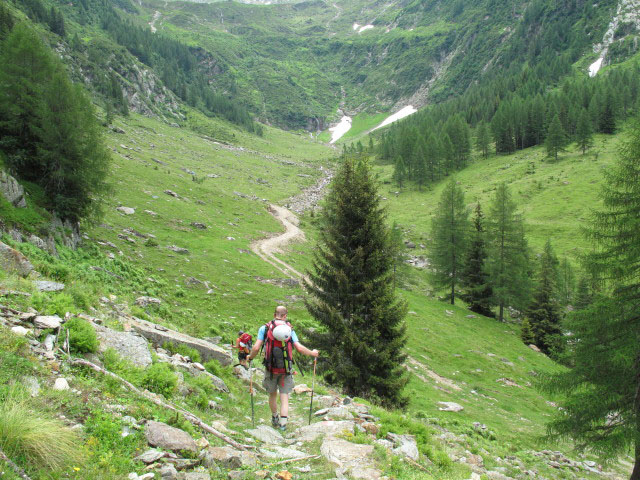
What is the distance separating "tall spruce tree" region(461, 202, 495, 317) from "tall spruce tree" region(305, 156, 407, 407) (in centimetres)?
3006

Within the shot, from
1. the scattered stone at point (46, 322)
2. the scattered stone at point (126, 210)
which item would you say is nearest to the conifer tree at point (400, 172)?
the scattered stone at point (126, 210)

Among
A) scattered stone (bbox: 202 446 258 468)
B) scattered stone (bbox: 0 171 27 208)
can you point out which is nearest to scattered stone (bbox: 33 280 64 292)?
scattered stone (bbox: 202 446 258 468)

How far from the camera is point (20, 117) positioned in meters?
18.9

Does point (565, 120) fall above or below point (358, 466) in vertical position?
above

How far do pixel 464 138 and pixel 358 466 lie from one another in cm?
10859

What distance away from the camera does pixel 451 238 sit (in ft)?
141

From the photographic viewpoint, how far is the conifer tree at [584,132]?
7919 cm

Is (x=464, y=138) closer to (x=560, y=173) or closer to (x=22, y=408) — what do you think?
(x=560, y=173)

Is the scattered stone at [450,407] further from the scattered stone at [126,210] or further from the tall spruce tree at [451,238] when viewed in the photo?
the scattered stone at [126,210]

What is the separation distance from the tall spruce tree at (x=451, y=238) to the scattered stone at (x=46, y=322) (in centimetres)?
4113

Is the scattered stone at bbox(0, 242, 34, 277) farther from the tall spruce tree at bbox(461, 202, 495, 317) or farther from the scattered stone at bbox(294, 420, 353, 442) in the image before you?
the tall spruce tree at bbox(461, 202, 495, 317)

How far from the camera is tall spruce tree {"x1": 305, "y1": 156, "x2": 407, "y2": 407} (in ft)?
48.4

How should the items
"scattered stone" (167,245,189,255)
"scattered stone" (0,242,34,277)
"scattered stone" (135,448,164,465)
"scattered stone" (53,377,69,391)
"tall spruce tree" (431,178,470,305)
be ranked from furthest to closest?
"tall spruce tree" (431,178,470,305), "scattered stone" (167,245,189,255), "scattered stone" (0,242,34,277), "scattered stone" (53,377,69,391), "scattered stone" (135,448,164,465)

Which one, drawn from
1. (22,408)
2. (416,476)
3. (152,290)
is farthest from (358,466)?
(152,290)
